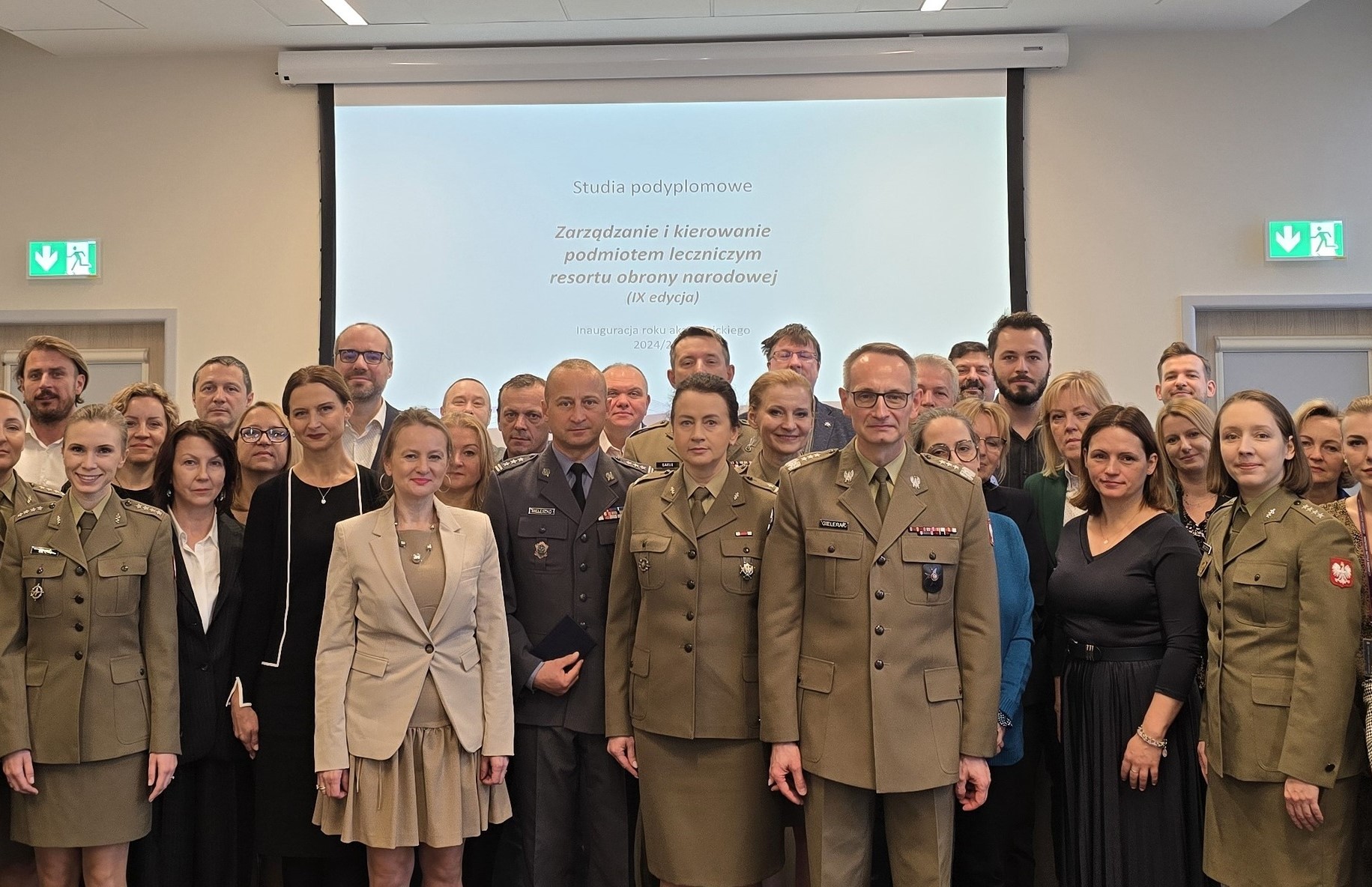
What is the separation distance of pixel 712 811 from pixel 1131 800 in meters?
1.09

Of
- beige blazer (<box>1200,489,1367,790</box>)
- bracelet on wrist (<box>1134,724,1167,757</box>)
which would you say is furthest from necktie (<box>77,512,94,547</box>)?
beige blazer (<box>1200,489,1367,790</box>)

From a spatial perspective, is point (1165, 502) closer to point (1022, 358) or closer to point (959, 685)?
point (959, 685)

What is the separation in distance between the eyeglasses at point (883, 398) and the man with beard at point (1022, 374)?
4.71ft

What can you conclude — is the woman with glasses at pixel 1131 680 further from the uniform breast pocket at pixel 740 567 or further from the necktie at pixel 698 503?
the necktie at pixel 698 503

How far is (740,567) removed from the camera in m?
2.79

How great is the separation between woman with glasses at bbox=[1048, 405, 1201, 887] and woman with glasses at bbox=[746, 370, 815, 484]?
0.80 meters

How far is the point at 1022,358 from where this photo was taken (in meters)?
4.05

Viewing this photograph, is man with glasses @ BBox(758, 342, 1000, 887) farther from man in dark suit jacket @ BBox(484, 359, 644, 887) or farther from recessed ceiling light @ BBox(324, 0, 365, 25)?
recessed ceiling light @ BBox(324, 0, 365, 25)

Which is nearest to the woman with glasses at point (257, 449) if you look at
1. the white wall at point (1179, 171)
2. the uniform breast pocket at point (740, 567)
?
the uniform breast pocket at point (740, 567)

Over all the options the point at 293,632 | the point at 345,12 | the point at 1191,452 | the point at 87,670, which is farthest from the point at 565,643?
the point at 345,12

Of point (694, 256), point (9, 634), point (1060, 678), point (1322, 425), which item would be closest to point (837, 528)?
point (1060, 678)

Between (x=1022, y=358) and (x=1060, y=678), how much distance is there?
143cm

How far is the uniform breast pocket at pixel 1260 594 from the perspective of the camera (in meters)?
2.56

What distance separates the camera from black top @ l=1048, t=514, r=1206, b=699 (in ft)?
9.01
